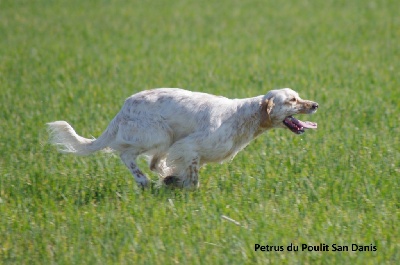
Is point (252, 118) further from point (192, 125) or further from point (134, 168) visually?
point (134, 168)

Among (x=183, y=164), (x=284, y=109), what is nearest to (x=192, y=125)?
(x=183, y=164)

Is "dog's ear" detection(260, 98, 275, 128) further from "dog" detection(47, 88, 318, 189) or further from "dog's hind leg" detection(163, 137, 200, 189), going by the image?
"dog's hind leg" detection(163, 137, 200, 189)

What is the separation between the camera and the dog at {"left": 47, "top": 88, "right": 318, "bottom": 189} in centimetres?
701

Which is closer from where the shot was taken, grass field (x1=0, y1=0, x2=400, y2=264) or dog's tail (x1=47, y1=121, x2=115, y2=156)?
grass field (x1=0, y1=0, x2=400, y2=264)

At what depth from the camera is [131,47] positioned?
15.3 m

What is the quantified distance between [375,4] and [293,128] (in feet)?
45.3

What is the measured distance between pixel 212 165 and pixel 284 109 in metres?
1.38

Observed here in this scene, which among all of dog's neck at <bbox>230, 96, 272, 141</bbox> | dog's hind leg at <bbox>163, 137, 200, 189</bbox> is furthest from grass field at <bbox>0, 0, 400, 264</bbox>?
dog's neck at <bbox>230, 96, 272, 141</bbox>

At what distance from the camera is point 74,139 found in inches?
291

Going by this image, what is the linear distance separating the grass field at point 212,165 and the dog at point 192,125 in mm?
328

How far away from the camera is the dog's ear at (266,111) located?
6974 mm

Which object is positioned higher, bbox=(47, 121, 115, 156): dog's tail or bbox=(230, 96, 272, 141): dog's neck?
bbox=(230, 96, 272, 141): dog's neck

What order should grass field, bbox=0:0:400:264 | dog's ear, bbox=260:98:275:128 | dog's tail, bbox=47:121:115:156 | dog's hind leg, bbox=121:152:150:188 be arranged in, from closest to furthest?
grass field, bbox=0:0:400:264, dog's ear, bbox=260:98:275:128, dog's hind leg, bbox=121:152:150:188, dog's tail, bbox=47:121:115:156

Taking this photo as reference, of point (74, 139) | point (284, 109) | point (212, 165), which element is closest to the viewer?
point (284, 109)
